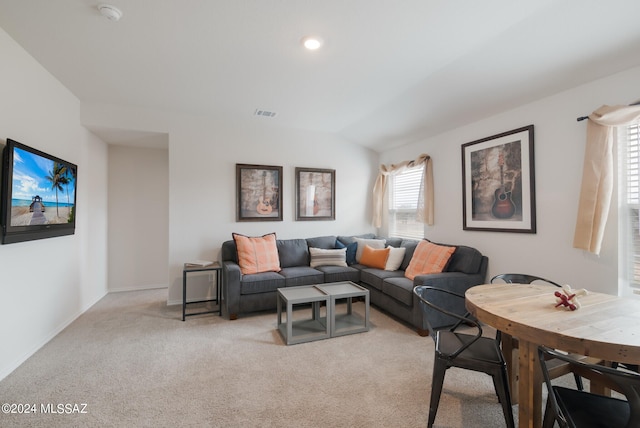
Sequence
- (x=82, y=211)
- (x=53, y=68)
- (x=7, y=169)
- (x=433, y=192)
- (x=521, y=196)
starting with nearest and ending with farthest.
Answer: (x=7, y=169) → (x=53, y=68) → (x=521, y=196) → (x=82, y=211) → (x=433, y=192)

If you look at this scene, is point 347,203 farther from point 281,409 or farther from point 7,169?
point 7,169

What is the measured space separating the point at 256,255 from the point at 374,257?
66.4 inches

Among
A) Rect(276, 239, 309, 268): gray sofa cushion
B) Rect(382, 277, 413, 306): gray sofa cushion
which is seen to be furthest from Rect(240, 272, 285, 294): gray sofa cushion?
Rect(382, 277, 413, 306): gray sofa cushion

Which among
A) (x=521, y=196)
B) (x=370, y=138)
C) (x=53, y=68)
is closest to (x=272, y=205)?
(x=370, y=138)

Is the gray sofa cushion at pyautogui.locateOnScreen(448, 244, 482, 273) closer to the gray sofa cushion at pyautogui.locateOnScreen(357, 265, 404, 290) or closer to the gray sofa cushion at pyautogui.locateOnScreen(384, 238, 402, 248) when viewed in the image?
the gray sofa cushion at pyautogui.locateOnScreen(357, 265, 404, 290)

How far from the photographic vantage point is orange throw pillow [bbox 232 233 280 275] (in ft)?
12.4

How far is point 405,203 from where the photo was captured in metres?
→ 4.80

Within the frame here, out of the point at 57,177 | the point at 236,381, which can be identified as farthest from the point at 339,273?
the point at 57,177

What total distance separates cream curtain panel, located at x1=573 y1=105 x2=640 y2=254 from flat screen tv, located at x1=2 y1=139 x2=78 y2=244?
458cm

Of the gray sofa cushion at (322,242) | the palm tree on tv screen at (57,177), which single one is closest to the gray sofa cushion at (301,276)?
the gray sofa cushion at (322,242)

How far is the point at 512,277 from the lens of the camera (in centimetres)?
241

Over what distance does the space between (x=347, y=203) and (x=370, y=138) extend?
3.88 ft

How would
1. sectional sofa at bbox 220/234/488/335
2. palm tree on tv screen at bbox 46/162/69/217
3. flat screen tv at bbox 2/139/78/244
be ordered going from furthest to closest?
sectional sofa at bbox 220/234/488/335 → palm tree on tv screen at bbox 46/162/69/217 → flat screen tv at bbox 2/139/78/244

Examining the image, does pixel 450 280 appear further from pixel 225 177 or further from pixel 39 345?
pixel 39 345
